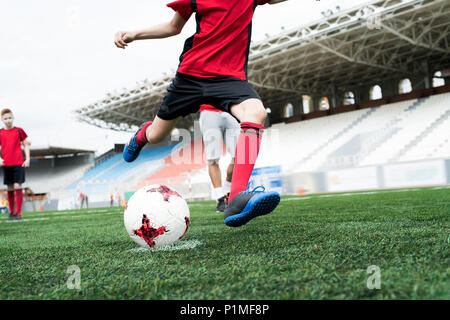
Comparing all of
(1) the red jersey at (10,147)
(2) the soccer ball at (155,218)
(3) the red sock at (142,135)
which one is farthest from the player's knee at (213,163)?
(1) the red jersey at (10,147)

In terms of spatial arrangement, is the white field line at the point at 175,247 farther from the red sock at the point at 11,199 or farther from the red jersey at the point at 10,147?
the red sock at the point at 11,199

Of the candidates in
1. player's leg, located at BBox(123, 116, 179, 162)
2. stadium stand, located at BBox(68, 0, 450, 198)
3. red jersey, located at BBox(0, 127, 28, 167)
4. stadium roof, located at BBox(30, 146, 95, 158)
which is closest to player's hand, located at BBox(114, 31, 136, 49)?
player's leg, located at BBox(123, 116, 179, 162)

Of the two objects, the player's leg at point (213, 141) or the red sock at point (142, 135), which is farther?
the player's leg at point (213, 141)

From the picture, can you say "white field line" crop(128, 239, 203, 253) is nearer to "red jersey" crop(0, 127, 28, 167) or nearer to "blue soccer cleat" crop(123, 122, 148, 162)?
"blue soccer cleat" crop(123, 122, 148, 162)

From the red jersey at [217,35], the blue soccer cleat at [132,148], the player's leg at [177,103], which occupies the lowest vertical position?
the blue soccer cleat at [132,148]

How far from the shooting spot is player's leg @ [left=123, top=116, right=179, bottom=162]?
2945 millimetres

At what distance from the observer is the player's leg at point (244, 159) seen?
219cm

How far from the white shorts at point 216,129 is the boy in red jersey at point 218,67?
7.60 ft

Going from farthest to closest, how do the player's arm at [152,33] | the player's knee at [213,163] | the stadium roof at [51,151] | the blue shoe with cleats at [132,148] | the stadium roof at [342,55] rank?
the stadium roof at [51,151], the stadium roof at [342,55], the player's knee at [213,163], the blue shoe with cleats at [132,148], the player's arm at [152,33]

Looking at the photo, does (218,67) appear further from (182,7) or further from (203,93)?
(182,7)

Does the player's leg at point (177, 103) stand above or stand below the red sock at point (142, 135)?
above

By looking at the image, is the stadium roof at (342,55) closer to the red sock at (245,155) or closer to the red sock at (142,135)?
the red sock at (142,135)

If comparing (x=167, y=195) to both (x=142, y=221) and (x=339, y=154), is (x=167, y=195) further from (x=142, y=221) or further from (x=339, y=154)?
(x=339, y=154)

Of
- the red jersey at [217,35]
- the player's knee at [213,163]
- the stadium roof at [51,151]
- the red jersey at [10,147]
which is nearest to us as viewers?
the red jersey at [217,35]
